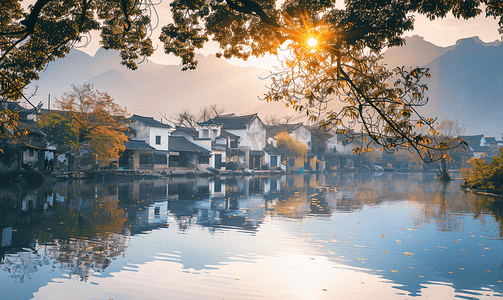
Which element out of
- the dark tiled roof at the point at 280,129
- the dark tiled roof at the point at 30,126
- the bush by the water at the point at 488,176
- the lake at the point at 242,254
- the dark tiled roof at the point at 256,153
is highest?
the dark tiled roof at the point at 280,129

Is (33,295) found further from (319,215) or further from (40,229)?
(319,215)

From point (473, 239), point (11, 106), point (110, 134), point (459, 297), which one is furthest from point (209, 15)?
point (11, 106)

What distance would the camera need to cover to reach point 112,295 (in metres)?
6.02

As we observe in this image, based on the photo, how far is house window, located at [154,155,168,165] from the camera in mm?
48356

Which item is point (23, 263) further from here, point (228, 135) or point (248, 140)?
point (248, 140)

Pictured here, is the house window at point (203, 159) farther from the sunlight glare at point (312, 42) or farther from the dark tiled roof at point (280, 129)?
the sunlight glare at point (312, 42)

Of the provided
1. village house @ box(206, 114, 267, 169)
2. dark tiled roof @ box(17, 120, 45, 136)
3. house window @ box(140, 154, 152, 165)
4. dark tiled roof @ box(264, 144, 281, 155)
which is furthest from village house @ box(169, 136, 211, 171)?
dark tiled roof @ box(17, 120, 45, 136)

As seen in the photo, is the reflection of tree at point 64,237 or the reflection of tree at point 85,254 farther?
the reflection of tree at point 64,237

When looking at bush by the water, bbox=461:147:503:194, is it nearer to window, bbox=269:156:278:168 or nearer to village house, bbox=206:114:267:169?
village house, bbox=206:114:267:169

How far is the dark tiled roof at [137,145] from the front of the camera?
1734 inches

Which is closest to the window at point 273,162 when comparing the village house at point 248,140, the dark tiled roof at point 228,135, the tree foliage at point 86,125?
the village house at point 248,140

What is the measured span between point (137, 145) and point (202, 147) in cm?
1076

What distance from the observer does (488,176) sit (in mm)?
28172

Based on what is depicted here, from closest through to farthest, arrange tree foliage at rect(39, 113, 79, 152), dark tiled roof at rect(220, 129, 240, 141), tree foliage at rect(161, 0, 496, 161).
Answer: tree foliage at rect(161, 0, 496, 161) → tree foliage at rect(39, 113, 79, 152) → dark tiled roof at rect(220, 129, 240, 141)
